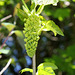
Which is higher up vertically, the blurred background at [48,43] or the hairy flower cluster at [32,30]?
the hairy flower cluster at [32,30]

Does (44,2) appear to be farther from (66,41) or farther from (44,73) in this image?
(66,41)

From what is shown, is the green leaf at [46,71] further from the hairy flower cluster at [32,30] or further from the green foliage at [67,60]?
the green foliage at [67,60]

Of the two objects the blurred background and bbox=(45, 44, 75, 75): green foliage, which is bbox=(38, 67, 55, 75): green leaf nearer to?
the blurred background

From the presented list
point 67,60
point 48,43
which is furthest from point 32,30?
point 48,43

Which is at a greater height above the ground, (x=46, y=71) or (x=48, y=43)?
(x=46, y=71)

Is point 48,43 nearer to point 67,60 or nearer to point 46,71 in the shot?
point 67,60

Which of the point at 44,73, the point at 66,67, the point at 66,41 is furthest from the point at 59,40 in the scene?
the point at 44,73

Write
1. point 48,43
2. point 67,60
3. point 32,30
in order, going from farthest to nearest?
point 48,43, point 67,60, point 32,30

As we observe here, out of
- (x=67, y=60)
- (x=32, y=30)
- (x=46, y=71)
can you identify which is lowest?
(x=67, y=60)

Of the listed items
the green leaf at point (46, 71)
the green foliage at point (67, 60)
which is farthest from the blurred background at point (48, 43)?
the green leaf at point (46, 71)

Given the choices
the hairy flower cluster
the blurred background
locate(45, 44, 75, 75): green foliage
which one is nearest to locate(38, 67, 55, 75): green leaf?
the hairy flower cluster

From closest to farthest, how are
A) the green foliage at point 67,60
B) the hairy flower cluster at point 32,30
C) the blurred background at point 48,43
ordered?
the hairy flower cluster at point 32,30, the blurred background at point 48,43, the green foliage at point 67,60
